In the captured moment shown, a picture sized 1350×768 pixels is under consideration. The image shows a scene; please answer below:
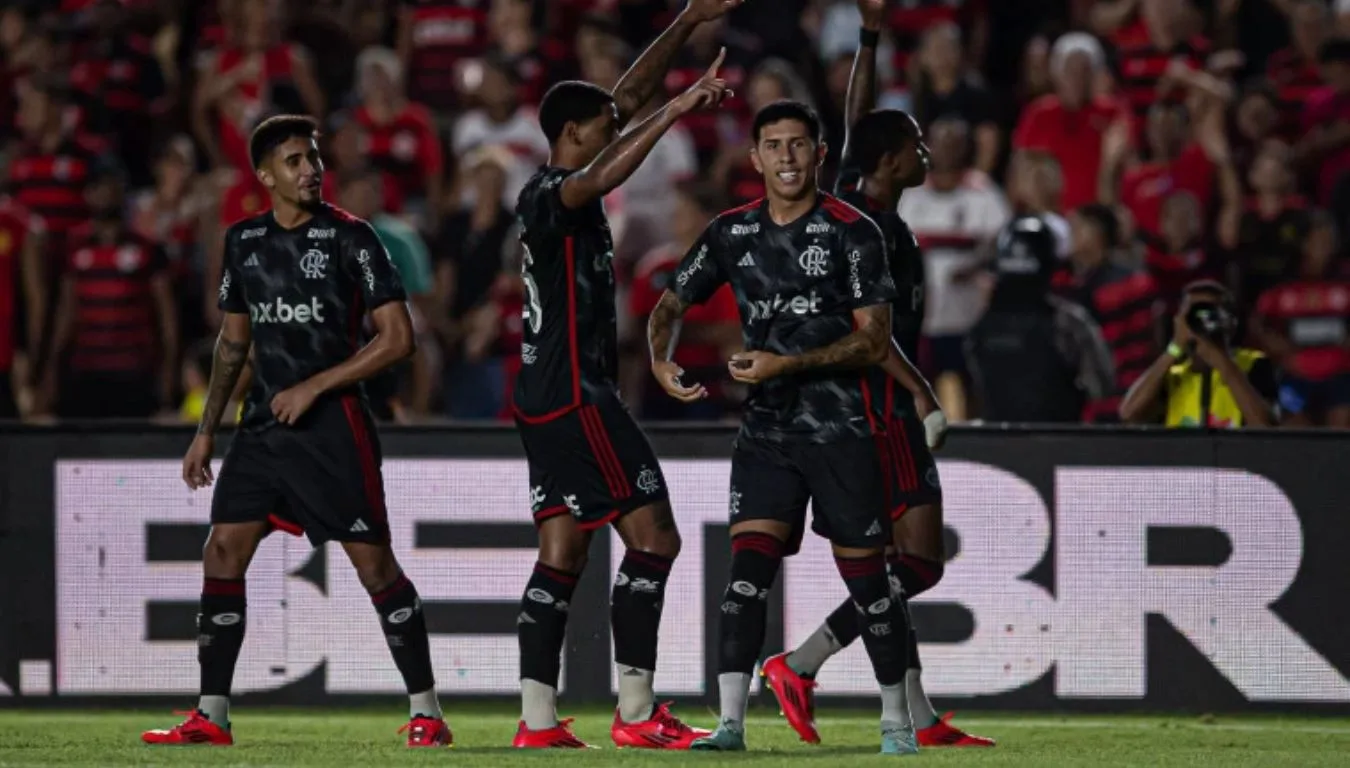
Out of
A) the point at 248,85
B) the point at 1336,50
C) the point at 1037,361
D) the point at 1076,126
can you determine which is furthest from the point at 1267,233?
the point at 248,85

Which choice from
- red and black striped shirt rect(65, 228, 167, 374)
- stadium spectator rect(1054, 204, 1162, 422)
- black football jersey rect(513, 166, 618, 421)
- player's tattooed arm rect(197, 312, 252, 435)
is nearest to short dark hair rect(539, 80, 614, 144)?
black football jersey rect(513, 166, 618, 421)

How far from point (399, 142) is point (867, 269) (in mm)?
8156

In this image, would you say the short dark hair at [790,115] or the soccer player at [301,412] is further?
the soccer player at [301,412]

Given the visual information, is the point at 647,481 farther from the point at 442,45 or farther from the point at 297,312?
the point at 442,45

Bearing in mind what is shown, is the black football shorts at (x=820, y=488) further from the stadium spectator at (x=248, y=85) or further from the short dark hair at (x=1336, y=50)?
the stadium spectator at (x=248, y=85)

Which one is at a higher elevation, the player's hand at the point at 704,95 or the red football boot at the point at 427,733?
the player's hand at the point at 704,95

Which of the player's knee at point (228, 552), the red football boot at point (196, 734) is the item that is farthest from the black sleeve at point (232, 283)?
the red football boot at point (196, 734)

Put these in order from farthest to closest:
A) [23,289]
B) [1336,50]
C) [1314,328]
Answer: [1336,50]
[23,289]
[1314,328]

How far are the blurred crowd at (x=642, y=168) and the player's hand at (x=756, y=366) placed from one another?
4805mm

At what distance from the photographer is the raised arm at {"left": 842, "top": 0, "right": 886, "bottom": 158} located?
30.7 feet

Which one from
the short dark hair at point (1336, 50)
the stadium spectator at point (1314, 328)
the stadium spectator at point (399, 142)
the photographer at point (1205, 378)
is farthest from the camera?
the stadium spectator at point (399, 142)

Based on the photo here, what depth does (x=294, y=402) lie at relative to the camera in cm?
864

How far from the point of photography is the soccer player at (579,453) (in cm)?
Answer: 859

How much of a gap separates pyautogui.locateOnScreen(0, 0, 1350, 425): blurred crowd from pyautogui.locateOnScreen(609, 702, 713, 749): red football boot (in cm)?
454
